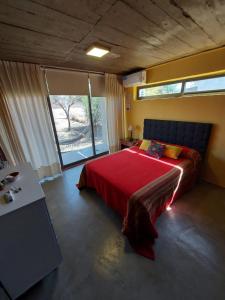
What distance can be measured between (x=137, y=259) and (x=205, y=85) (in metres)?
3.16

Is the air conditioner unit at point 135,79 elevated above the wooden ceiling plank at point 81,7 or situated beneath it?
situated beneath

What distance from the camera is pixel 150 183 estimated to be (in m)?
1.94

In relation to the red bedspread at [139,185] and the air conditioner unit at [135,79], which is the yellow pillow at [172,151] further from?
the air conditioner unit at [135,79]

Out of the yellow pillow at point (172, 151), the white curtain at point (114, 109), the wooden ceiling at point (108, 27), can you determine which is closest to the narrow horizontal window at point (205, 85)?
the wooden ceiling at point (108, 27)

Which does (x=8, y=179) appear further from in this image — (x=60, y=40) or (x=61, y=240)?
(x=60, y=40)

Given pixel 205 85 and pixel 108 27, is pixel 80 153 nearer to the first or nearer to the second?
pixel 108 27

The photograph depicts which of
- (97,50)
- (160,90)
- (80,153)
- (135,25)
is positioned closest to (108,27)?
(135,25)

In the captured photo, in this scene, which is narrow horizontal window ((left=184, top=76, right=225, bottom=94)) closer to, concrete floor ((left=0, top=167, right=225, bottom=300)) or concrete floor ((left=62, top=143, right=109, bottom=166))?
concrete floor ((left=0, top=167, right=225, bottom=300))

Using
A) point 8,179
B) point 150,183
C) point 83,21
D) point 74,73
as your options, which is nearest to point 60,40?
point 83,21

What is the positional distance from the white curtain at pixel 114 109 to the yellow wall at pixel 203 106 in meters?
0.98

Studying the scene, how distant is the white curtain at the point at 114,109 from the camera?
→ 3.86 meters

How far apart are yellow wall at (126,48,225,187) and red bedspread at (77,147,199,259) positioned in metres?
0.57

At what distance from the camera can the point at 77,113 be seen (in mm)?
3982

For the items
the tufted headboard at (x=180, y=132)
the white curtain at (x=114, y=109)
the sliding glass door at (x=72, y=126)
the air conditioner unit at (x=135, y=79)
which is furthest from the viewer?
the white curtain at (x=114, y=109)
